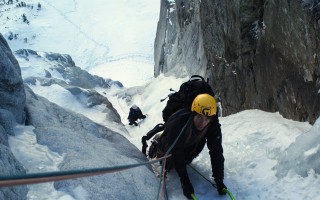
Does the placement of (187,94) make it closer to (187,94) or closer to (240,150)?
(187,94)

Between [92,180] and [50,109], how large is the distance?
3517 millimetres

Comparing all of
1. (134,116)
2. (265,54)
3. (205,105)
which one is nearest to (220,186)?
(205,105)

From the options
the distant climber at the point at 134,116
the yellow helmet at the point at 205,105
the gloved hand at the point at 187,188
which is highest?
the yellow helmet at the point at 205,105

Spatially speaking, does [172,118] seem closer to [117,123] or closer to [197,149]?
[197,149]

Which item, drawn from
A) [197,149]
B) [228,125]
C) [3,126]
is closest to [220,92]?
[228,125]

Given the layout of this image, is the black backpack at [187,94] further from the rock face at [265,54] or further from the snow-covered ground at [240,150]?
the rock face at [265,54]

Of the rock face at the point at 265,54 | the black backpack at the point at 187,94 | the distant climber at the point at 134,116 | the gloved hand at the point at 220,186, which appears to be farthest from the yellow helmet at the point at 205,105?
the distant climber at the point at 134,116

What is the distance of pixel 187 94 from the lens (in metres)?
5.79

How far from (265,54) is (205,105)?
4724 millimetres

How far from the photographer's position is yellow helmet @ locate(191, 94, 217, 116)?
17.0 ft

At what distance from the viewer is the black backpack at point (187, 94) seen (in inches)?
225

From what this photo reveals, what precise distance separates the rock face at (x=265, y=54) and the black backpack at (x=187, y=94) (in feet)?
7.17

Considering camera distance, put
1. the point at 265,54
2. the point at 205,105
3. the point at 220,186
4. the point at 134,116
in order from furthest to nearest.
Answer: the point at 134,116
the point at 265,54
the point at 220,186
the point at 205,105

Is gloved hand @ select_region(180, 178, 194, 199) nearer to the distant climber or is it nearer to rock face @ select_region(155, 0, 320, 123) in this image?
rock face @ select_region(155, 0, 320, 123)
